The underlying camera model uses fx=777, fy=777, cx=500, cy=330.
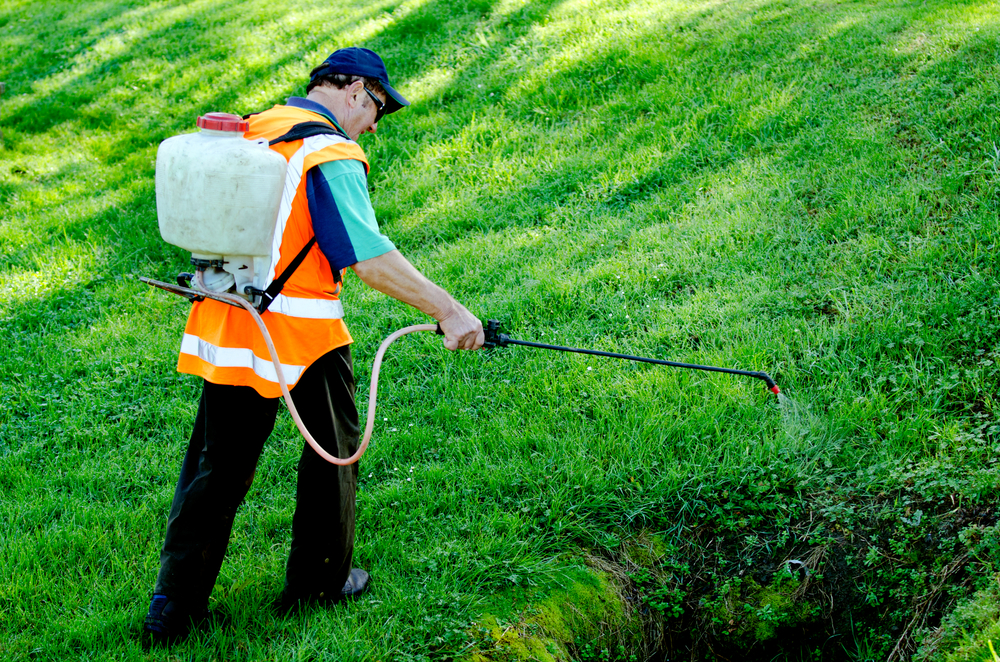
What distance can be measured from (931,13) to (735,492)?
4.74m

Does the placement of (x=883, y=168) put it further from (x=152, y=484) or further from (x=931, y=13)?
(x=152, y=484)

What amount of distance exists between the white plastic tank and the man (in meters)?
0.15

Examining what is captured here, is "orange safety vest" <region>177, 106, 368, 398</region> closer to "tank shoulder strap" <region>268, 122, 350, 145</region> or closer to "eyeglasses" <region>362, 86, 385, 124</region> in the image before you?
"tank shoulder strap" <region>268, 122, 350, 145</region>

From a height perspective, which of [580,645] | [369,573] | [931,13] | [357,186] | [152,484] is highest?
[357,186]

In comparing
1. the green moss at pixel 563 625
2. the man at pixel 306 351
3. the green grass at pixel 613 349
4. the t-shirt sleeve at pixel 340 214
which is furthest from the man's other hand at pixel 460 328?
the green moss at pixel 563 625

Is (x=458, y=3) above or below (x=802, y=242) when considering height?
above

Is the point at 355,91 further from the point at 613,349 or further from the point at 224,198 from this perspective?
the point at 613,349

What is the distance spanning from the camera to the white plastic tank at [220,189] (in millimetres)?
2301

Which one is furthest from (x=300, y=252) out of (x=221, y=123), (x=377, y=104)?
(x=377, y=104)

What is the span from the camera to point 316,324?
2.69 m

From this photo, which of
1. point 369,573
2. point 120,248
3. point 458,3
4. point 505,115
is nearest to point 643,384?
point 369,573

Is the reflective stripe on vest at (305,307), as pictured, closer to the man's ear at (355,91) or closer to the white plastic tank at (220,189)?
the white plastic tank at (220,189)

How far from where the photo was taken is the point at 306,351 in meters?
2.67

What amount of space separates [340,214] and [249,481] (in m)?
1.08
